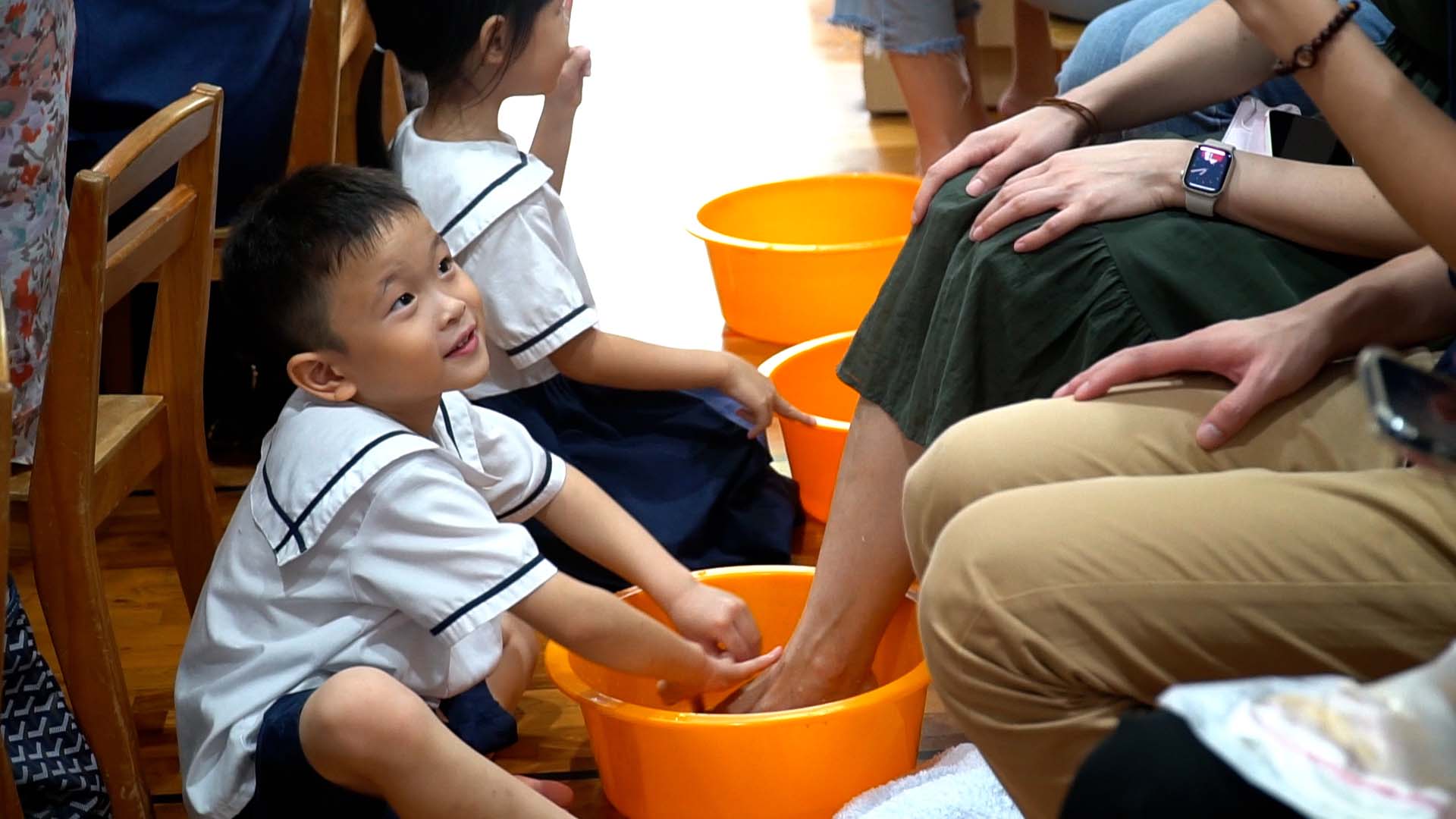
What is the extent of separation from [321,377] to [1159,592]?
0.74m

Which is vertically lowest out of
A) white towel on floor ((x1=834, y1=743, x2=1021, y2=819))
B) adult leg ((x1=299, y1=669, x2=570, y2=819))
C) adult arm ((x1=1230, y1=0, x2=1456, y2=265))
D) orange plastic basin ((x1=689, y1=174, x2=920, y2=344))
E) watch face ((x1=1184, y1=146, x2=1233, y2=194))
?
orange plastic basin ((x1=689, y1=174, x2=920, y2=344))

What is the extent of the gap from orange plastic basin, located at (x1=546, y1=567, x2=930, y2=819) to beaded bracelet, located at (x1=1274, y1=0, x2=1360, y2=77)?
58 cm

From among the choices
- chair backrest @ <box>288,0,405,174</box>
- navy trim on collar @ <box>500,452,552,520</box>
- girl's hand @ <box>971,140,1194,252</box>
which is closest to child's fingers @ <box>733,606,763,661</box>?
navy trim on collar @ <box>500,452,552,520</box>

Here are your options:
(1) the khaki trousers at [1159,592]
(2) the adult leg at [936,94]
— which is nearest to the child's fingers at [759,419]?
(1) the khaki trousers at [1159,592]

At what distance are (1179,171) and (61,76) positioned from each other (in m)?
0.96

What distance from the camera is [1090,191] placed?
1.22 m

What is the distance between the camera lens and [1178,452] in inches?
42.3

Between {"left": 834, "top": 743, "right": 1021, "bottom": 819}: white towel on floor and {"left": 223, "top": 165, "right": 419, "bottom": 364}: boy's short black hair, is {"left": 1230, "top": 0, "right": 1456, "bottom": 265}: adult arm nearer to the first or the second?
{"left": 834, "top": 743, "right": 1021, "bottom": 819}: white towel on floor

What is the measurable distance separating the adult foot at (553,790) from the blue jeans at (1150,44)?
0.80 m

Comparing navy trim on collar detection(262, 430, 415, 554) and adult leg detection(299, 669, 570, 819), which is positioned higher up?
navy trim on collar detection(262, 430, 415, 554)

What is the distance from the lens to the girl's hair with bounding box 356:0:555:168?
1753mm

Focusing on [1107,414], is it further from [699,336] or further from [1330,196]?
[699,336]

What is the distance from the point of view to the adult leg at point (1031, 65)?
10.1 ft

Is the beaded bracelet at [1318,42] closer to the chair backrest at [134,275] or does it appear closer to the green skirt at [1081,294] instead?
the green skirt at [1081,294]
